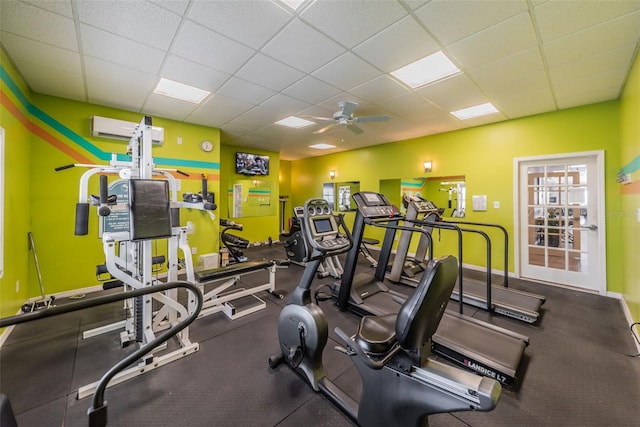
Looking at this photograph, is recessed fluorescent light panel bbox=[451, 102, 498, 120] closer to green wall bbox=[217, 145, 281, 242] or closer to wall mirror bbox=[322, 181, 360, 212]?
wall mirror bbox=[322, 181, 360, 212]

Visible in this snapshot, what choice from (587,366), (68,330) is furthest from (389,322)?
(68,330)

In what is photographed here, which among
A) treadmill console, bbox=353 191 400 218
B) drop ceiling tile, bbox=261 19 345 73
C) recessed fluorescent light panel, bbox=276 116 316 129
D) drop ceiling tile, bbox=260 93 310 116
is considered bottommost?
treadmill console, bbox=353 191 400 218

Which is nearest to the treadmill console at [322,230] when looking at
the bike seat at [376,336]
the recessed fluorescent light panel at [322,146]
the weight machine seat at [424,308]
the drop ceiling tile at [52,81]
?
the bike seat at [376,336]

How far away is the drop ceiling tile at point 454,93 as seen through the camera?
3.14m

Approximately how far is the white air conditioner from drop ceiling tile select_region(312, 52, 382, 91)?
2569 mm

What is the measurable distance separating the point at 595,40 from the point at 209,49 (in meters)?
3.51

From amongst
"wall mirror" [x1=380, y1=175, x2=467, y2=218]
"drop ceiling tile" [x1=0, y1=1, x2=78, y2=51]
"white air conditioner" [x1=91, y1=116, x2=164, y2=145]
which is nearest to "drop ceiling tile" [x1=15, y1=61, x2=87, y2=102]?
"white air conditioner" [x1=91, y1=116, x2=164, y2=145]

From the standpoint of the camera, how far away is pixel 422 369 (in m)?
1.29

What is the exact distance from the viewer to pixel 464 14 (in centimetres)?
201

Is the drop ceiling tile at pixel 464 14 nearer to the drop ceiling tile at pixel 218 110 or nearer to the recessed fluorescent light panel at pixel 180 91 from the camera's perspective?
the drop ceiling tile at pixel 218 110

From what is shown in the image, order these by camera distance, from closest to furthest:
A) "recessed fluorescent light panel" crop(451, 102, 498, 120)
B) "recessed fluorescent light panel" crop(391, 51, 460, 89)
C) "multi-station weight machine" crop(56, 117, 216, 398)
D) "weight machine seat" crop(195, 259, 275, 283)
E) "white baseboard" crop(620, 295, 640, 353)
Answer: "multi-station weight machine" crop(56, 117, 216, 398) → "white baseboard" crop(620, 295, 640, 353) → "recessed fluorescent light panel" crop(391, 51, 460, 89) → "weight machine seat" crop(195, 259, 275, 283) → "recessed fluorescent light panel" crop(451, 102, 498, 120)

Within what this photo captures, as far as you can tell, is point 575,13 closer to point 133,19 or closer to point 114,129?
point 133,19

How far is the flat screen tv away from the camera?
22.3 ft

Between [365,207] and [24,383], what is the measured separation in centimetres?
331
